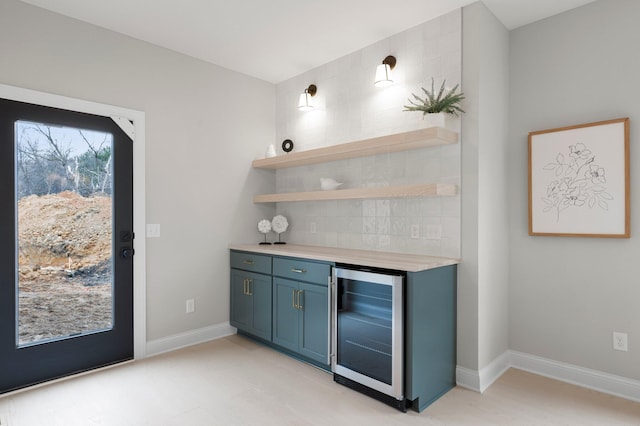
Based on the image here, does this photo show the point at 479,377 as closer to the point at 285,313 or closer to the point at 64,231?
the point at 285,313

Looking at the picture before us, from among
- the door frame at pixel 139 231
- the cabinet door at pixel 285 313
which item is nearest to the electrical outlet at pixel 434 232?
the cabinet door at pixel 285 313

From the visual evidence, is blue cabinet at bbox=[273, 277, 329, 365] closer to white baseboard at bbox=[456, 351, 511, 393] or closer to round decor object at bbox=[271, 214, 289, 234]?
round decor object at bbox=[271, 214, 289, 234]

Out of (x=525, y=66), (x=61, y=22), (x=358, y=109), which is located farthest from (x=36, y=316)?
(x=525, y=66)

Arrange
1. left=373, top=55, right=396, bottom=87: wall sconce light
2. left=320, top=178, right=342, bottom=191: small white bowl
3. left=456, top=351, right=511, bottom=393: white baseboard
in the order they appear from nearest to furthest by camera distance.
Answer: left=456, top=351, right=511, bottom=393: white baseboard → left=373, top=55, right=396, bottom=87: wall sconce light → left=320, top=178, right=342, bottom=191: small white bowl

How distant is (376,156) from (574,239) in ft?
5.46

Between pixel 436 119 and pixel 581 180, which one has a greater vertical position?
pixel 436 119

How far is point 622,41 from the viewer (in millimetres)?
2572

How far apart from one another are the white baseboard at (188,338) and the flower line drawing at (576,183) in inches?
123

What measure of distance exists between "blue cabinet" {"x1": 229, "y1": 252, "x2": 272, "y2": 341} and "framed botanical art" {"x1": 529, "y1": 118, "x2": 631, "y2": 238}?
2300mm

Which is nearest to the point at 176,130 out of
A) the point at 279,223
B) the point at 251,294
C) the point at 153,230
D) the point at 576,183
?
the point at 153,230

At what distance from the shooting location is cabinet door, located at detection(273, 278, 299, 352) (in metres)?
3.15

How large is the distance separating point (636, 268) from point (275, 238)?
318 centimetres

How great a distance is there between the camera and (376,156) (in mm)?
3359

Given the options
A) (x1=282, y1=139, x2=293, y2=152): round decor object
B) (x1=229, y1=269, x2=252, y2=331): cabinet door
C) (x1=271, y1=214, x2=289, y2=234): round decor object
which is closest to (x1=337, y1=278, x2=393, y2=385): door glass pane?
(x1=229, y1=269, x2=252, y2=331): cabinet door
